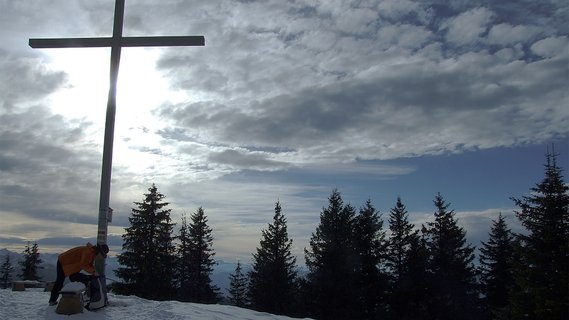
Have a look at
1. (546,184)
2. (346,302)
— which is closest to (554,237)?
(546,184)

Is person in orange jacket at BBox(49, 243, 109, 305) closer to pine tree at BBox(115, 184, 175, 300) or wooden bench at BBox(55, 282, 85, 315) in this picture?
wooden bench at BBox(55, 282, 85, 315)

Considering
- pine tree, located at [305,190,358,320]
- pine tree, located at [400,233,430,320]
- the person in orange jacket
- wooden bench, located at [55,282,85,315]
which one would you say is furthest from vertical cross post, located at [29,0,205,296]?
pine tree, located at [400,233,430,320]

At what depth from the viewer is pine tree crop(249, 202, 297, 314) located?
42.5m

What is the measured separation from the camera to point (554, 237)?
2348 cm

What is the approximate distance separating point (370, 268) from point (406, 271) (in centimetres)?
336

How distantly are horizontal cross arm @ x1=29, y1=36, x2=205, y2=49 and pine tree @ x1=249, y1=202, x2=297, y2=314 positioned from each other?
35141 millimetres

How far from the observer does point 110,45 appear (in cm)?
1039

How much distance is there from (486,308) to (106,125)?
4268 centimetres

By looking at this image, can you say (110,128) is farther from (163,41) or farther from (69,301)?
(69,301)

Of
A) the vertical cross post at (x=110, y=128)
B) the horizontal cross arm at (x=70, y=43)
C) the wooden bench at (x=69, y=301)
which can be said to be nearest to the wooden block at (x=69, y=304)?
the wooden bench at (x=69, y=301)

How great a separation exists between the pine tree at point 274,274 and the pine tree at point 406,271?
9176mm

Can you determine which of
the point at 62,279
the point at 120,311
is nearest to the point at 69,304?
the point at 62,279

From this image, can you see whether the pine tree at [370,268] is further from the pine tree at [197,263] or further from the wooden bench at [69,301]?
the wooden bench at [69,301]

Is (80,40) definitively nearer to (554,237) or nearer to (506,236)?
(554,237)
